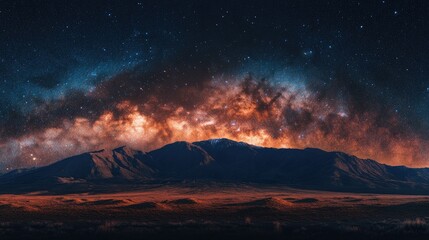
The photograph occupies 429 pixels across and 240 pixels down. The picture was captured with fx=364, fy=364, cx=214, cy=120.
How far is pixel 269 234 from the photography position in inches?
1330

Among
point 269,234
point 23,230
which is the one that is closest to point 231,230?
point 269,234

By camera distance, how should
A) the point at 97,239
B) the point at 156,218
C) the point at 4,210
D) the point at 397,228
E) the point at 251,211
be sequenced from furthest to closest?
the point at 4,210, the point at 251,211, the point at 156,218, the point at 397,228, the point at 97,239

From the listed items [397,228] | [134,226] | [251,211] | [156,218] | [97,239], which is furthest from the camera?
[251,211]

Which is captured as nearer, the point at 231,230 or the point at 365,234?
the point at 365,234

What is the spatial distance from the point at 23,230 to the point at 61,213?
22227mm

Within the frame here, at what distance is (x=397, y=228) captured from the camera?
115ft

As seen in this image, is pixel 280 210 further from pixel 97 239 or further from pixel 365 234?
pixel 97 239

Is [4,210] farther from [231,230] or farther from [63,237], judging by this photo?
[231,230]

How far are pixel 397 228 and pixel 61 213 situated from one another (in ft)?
159

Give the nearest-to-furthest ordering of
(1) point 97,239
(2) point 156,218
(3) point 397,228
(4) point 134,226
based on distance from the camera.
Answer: (1) point 97,239 → (3) point 397,228 → (4) point 134,226 → (2) point 156,218

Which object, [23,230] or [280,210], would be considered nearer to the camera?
[23,230]

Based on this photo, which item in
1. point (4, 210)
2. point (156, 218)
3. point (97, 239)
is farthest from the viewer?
point (4, 210)

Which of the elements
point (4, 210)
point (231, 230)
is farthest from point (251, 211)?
point (4, 210)

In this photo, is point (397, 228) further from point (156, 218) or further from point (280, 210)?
point (156, 218)
